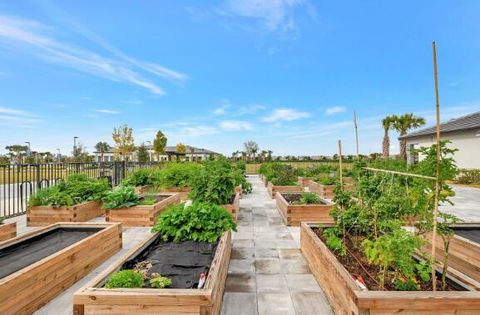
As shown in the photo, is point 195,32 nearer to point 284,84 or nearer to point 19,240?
point 284,84

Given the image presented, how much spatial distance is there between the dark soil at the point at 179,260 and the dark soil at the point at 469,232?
11.5ft

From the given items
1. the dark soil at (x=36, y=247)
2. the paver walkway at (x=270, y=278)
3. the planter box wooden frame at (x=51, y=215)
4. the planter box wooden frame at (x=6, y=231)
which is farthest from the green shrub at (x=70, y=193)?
the paver walkway at (x=270, y=278)

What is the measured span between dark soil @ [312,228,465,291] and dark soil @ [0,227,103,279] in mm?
3221

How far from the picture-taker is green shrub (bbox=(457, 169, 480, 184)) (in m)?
11.9

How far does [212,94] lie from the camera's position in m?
17.0

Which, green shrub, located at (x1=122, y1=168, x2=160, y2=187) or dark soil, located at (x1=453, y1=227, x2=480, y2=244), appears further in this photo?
green shrub, located at (x1=122, y1=168, x2=160, y2=187)

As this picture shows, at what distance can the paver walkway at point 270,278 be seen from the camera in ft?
7.02

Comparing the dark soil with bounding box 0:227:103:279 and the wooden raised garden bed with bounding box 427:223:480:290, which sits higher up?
the dark soil with bounding box 0:227:103:279

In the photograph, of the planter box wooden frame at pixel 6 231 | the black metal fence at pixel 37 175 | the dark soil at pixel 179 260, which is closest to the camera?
the dark soil at pixel 179 260

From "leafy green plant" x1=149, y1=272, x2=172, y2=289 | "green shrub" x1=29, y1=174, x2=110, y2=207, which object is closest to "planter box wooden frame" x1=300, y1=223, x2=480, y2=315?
"leafy green plant" x1=149, y1=272, x2=172, y2=289

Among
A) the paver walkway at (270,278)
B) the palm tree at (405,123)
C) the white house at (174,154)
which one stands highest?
the palm tree at (405,123)

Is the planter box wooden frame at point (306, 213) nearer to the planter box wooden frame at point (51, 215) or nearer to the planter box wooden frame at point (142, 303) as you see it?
the planter box wooden frame at point (142, 303)

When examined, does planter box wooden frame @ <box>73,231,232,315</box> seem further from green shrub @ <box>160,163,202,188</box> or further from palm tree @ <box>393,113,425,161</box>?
palm tree @ <box>393,113,425,161</box>

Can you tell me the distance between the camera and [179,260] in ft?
7.94
